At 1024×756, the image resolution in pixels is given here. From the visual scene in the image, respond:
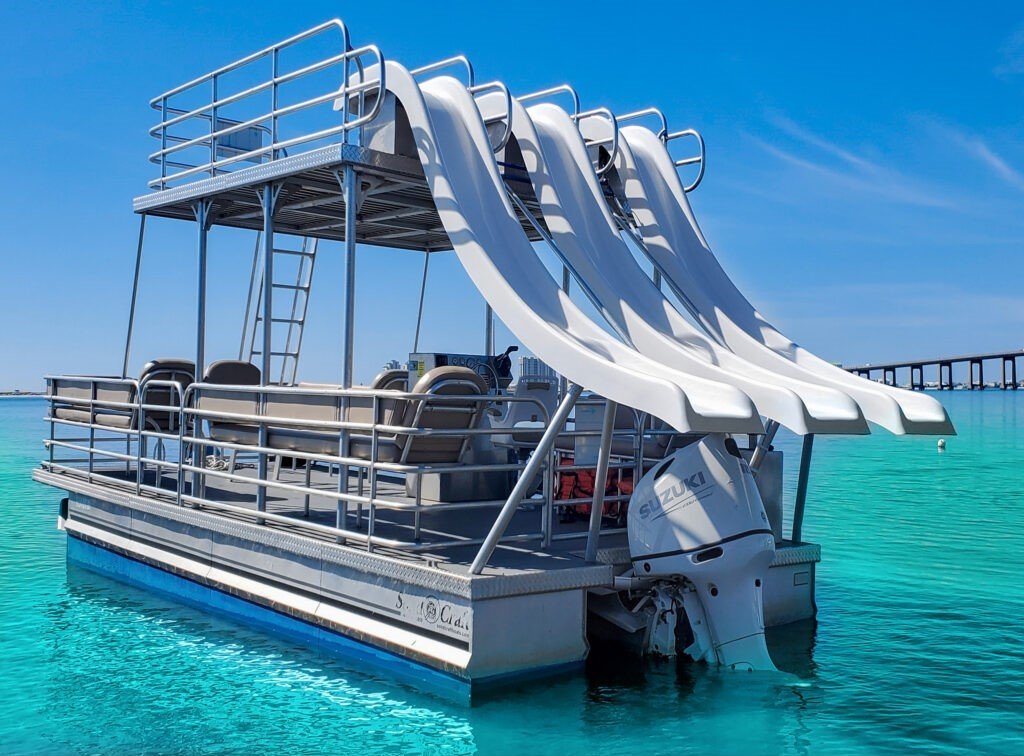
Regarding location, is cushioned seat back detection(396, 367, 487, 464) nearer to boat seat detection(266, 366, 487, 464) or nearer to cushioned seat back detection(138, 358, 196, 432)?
boat seat detection(266, 366, 487, 464)

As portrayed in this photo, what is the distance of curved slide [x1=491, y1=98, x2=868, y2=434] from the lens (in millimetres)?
6422

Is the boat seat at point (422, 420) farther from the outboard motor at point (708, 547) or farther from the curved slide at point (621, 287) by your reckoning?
the outboard motor at point (708, 547)

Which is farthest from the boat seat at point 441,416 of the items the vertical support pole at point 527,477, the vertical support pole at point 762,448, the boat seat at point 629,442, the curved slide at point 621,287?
the vertical support pole at point 762,448

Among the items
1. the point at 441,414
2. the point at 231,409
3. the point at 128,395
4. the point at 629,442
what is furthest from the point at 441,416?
the point at 128,395

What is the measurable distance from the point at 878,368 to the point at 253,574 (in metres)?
109

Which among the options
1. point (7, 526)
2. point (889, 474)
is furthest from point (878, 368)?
point (7, 526)

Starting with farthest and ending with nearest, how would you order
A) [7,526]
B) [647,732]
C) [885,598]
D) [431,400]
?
[7,526]
[885,598]
[431,400]
[647,732]

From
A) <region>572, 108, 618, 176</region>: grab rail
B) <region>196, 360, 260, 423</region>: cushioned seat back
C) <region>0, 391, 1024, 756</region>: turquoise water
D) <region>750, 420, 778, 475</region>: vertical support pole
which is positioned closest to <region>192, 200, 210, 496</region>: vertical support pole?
<region>196, 360, 260, 423</region>: cushioned seat back

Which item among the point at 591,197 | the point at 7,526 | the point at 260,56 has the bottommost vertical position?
the point at 7,526

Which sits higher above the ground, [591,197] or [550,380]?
[591,197]

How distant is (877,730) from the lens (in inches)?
253

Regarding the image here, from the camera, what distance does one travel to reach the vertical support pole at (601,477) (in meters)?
7.09

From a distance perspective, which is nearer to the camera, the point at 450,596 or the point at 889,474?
the point at 450,596

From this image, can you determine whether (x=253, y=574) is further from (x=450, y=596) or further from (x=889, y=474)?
(x=889, y=474)
